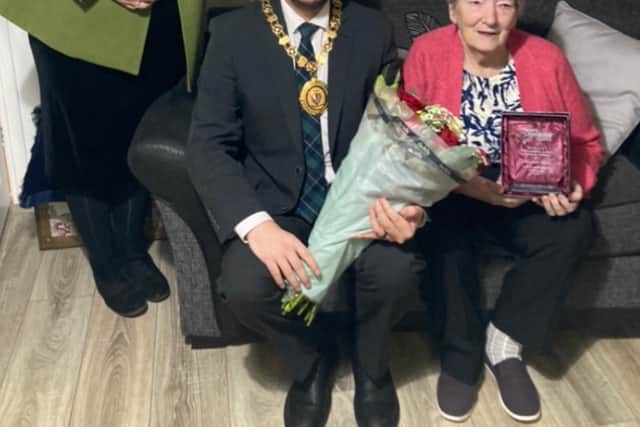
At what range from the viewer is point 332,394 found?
1809 mm

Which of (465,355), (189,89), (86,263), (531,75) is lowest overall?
(86,263)

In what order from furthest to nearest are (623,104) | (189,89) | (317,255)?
(623,104)
(189,89)
(317,255)

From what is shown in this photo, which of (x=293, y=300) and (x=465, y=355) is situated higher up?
(x=293, y=300)

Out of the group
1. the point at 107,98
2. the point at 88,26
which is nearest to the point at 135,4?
the point at 88,26

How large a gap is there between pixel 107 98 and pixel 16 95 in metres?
0.58

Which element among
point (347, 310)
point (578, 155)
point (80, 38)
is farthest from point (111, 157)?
point (578, 155)

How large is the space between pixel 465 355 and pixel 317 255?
0.46 metres

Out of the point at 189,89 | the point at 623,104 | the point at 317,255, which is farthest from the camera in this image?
the point at 623,104

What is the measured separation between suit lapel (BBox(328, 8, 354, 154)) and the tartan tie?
0.12ft

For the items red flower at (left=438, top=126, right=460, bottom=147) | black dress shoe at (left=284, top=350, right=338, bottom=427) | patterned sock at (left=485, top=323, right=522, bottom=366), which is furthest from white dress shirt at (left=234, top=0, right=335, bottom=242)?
patterned sock at (left=485, top=323, right=522, bottom=366)

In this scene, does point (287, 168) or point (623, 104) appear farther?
point (623, 104)

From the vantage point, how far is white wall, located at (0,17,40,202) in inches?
87.6

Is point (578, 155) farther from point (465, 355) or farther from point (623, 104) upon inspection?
point (465, 355)

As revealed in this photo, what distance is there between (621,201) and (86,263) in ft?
4.58
